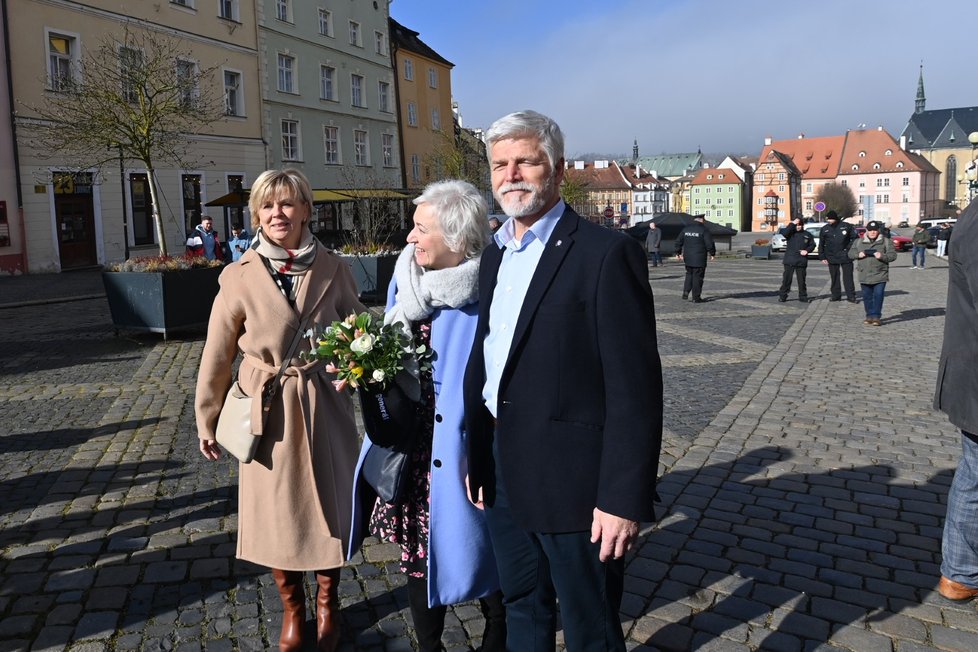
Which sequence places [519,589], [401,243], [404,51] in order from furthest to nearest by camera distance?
[404,51] < [401,243] < [519,589]

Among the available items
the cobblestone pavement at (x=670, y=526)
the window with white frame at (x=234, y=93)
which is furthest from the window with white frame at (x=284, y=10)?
the cobblestone pavement at (x=670, y=526)

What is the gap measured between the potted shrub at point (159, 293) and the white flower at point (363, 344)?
895 centimetres

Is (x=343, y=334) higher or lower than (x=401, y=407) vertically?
higher

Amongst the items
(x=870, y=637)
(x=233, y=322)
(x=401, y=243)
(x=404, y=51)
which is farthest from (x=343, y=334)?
(x=404, y=51)

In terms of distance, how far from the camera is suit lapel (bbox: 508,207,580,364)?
2.34 m

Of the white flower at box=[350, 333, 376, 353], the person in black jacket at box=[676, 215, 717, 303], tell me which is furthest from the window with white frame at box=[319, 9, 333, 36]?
Result: the white flower at box=[350, 333, 376, 353]

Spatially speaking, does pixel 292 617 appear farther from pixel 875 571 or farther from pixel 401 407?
pixel 875 571

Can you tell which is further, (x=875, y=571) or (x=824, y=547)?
(x=824, y=547)

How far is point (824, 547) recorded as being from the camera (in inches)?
169

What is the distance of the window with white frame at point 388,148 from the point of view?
43.7 metres

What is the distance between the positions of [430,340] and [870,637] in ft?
7.13

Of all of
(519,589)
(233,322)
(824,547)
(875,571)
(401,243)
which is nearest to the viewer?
(519,589)

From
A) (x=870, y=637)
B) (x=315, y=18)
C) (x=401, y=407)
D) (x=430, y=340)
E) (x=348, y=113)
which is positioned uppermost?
(x=315, y=18)

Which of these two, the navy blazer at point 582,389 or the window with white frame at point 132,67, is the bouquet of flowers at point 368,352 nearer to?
the navy blazer at point 582,389
